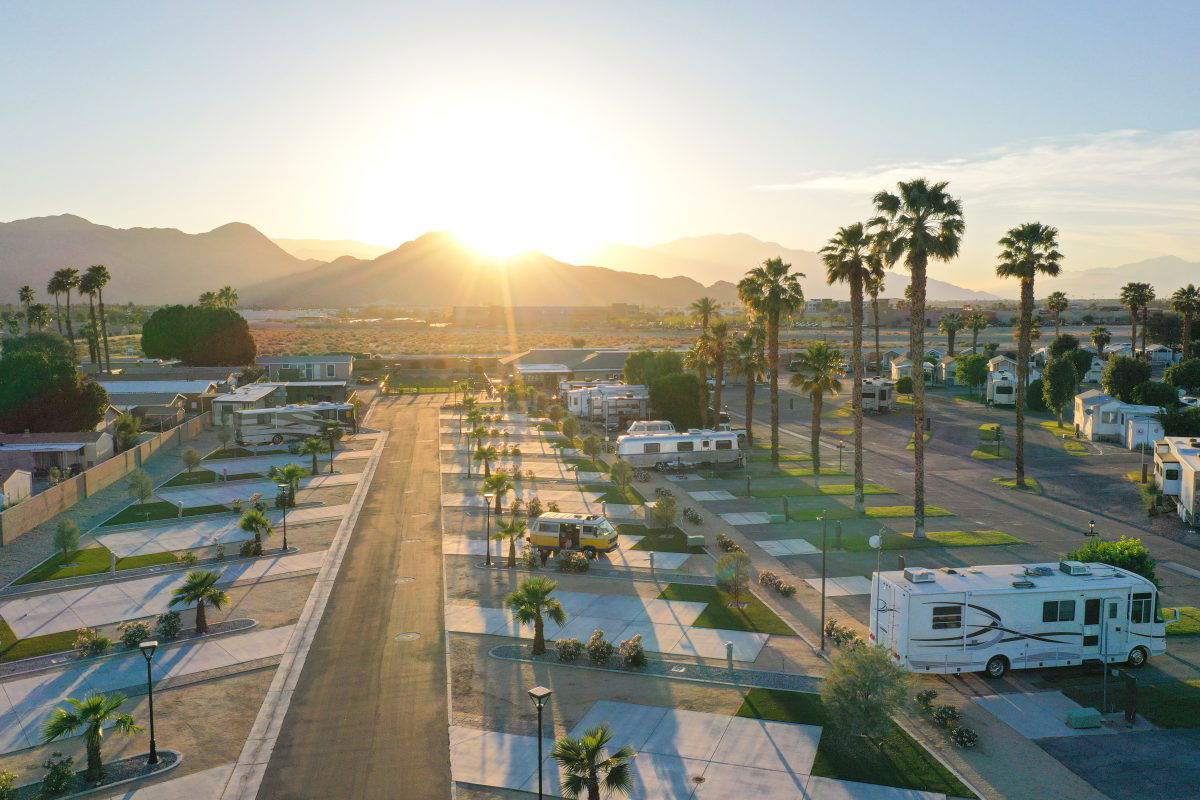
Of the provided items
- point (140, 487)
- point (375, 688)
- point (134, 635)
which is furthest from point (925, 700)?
point (140, 487)

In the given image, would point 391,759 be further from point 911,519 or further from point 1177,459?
point 1177,459

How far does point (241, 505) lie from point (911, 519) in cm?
3443

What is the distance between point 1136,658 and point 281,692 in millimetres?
24687

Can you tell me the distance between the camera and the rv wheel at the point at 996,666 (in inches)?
933

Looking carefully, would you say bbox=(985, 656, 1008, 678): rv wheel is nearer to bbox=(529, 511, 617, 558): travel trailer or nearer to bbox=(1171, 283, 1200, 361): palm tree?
bbox=(529, 511, 617, 558): travel trailer

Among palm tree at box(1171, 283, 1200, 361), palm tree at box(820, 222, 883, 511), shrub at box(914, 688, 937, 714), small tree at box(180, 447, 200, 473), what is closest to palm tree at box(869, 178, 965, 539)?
palm tree at box(820, 222, 883, 511)

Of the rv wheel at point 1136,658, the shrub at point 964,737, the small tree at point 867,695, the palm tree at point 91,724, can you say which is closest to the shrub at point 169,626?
the palm tree at point 91,724

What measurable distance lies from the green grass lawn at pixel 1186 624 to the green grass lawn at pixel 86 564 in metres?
37.5

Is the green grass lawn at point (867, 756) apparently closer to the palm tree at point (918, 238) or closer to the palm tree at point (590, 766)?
the palm tree at point (590, 766)

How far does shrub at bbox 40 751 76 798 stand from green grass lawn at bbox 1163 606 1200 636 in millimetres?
31155

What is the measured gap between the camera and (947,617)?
23.4 m

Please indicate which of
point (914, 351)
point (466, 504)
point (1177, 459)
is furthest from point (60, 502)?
point (1177, 459)

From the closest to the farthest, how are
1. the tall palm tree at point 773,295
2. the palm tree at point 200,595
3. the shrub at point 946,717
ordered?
1. the shrub at point 946,717
2. the palm tree at point 200,595
3. the tall palm tree at point 773,295

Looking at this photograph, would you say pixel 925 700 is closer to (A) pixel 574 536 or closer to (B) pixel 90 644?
(A) pixel 574 536
